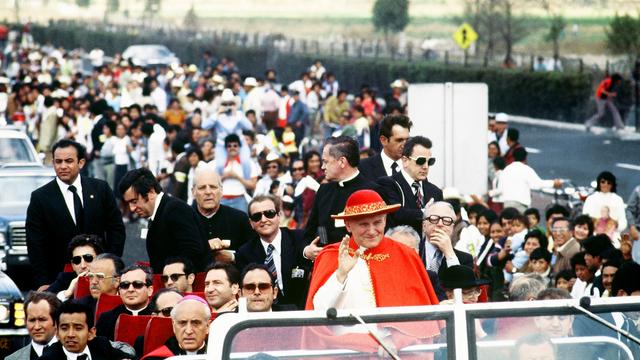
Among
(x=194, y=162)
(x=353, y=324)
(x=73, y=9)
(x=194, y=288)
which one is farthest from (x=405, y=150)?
(x=73, y=9)

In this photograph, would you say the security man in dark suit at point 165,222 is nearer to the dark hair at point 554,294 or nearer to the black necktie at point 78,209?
the black necktie at point 78,209

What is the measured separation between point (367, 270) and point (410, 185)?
11.8ft

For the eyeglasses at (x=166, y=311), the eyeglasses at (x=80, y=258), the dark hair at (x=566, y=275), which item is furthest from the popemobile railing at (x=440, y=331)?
the dark hair at (x=566, y=275)

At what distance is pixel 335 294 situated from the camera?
712cm

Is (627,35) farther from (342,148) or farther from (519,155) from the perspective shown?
(342,148)

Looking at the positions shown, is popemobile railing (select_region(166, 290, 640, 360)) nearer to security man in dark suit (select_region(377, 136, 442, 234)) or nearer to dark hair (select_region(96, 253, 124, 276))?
security man in dark suit (select_region(377, 136, 442, 234))

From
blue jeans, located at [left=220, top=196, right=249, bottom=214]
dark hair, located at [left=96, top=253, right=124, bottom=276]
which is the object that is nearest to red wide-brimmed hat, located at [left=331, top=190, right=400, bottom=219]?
dark hair, located at [left=96, top=253, right=124, bottom=276]

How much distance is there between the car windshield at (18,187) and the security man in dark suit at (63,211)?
287 inches

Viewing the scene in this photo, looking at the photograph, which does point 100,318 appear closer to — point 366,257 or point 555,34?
point 366,257

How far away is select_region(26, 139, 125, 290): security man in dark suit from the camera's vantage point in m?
12.2

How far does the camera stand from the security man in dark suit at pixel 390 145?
11.4 metres

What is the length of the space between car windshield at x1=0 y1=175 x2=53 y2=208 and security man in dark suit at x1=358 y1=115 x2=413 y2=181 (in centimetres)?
909

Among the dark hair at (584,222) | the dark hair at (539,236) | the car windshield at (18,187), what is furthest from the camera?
the car windshield at (18,187)

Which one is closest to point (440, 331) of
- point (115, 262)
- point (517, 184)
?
point (115, 262)
